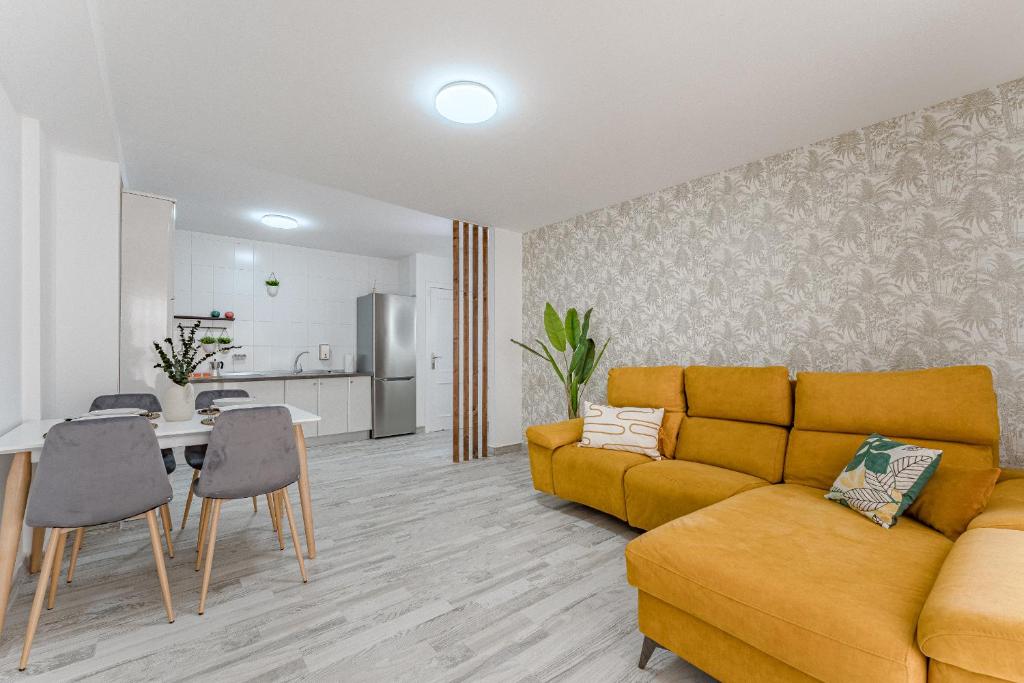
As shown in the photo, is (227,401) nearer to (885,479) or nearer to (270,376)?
(270,376)

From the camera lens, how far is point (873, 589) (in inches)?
49.0

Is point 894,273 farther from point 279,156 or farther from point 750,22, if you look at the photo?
point 279,156

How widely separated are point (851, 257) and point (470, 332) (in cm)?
337

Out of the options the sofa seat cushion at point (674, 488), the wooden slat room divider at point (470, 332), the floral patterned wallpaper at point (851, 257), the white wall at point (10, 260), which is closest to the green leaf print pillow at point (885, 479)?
the sofa seat cushion at point (674, 488)

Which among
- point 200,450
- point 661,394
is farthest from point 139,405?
point 661,394

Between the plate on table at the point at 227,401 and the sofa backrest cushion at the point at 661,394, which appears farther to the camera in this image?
the sofa backrest cushion at the point at 661,394

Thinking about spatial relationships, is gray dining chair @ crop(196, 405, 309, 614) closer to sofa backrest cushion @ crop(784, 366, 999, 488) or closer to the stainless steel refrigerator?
sofa backrest cushion @ crop(784, 366, 999, 488)

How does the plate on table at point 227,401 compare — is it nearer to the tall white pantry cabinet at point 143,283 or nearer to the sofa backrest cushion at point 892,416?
the tall white pantry cabinet at point 143,283

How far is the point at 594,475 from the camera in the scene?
281cm

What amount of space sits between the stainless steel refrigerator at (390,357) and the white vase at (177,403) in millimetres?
3306

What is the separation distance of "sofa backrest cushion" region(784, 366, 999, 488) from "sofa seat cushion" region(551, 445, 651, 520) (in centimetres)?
90

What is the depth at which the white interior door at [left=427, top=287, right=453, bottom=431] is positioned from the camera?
6.25 m

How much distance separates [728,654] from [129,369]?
165 inches

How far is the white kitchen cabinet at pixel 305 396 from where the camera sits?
512cm
